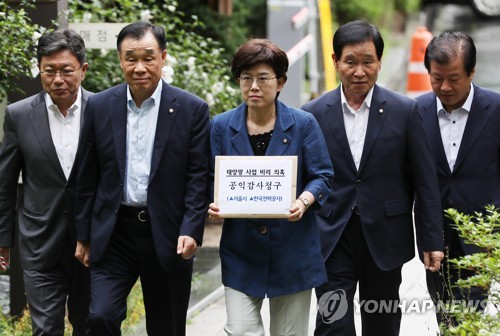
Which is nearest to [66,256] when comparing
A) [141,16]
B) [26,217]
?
[26,217]

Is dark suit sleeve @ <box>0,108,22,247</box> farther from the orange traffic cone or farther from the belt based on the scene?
the orange traffic cone

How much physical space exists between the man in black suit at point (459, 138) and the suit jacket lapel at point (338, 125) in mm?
599

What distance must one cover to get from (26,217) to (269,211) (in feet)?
5.34

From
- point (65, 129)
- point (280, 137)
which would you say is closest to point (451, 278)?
point (280, 137)

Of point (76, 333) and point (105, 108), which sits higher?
point (105, 108)

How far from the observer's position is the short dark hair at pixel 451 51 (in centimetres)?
637

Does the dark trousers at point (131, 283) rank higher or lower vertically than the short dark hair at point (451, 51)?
lower

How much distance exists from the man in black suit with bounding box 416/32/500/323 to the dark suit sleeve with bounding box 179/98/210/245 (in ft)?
4.77

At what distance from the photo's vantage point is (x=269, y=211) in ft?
18.1

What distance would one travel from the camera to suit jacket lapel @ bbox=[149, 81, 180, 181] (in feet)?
19.1

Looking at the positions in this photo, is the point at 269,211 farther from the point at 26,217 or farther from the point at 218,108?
the point at 218,108

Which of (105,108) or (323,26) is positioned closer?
(105,108)
